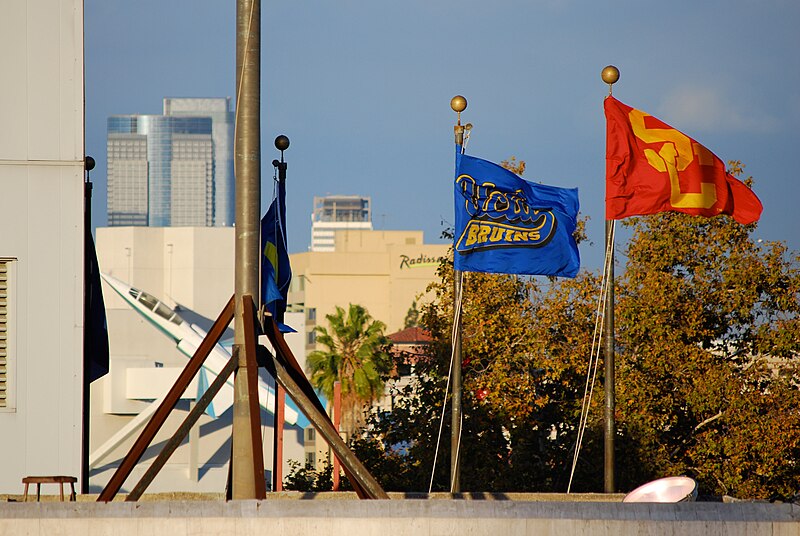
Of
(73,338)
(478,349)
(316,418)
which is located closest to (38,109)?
(73,338)

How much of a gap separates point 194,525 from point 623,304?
782 inches

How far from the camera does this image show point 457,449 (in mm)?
18578

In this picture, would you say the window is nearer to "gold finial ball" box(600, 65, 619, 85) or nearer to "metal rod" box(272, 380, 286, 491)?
"metal rod" box(272, 380, 286, 491)

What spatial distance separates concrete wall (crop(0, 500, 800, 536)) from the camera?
32.8ft

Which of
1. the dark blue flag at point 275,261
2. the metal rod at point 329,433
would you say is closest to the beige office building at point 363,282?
the dark blue flag at point 275,261

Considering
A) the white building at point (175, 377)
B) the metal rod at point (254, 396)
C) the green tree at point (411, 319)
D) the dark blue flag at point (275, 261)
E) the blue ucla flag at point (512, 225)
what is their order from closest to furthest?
1. the metal rod at point (254, 396)
2. the dark blue flag at point (275, 261)
3. the blue ucla flag at point (512, 225)
4. the white building at point (175, 377)
5. the green tree at point (411, 319)

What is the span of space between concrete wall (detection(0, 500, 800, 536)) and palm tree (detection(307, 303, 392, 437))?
51.1 m

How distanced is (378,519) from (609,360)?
7380 mm

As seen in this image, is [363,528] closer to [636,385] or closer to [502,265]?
[502,265]

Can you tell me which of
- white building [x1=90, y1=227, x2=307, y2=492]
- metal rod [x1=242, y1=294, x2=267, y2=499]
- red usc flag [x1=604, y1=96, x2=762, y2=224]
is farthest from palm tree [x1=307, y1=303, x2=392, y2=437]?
metal rod [x1=242, y1=294, x2=267, y2=499]

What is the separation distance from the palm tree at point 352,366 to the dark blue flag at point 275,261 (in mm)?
44449

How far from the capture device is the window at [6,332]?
13859 mm

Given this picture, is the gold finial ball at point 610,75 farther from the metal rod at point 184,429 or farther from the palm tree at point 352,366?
the palm tree at point 352,366

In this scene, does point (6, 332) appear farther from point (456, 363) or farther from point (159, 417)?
point (456, 363)
